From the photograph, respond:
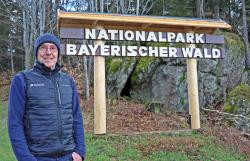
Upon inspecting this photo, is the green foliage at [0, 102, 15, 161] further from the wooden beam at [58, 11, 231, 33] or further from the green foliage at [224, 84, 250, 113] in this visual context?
the green foliage at [224, 84, 250, 113]

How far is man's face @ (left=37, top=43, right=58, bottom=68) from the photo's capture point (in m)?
3.09

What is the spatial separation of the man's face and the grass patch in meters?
4.70

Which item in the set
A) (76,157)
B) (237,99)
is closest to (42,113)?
(76,157)

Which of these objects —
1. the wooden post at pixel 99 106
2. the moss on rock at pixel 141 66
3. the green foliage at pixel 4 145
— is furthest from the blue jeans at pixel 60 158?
the moss on rock at pixel 141 66

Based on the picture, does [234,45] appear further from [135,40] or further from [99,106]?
[99,106]

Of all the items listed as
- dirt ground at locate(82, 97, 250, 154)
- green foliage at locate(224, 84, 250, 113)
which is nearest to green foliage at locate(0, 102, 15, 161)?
dirt ground at locate(82, 97, 250, 154)

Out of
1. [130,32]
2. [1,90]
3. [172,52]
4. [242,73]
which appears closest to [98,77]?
[130,32]

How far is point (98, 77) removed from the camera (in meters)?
9.46

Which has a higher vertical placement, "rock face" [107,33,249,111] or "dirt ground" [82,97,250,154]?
"rock face" [107,33,249,111]

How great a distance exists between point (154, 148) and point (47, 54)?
5650mm

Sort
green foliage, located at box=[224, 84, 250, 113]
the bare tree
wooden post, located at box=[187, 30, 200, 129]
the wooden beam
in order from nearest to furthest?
the wooden beam < wooden post, located at box=[187, 30, 200, 129] < green foliage, located at box=[224, 84, 250, 113] < the bare tree

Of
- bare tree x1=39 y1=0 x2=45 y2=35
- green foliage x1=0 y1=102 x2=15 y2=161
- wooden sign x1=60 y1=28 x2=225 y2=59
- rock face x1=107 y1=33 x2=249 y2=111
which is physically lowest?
green foliage x1=0 y1=102 x2=15 y2=161

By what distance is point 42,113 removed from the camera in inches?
114

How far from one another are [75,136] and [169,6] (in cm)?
2249
